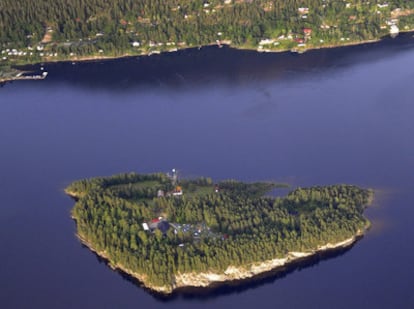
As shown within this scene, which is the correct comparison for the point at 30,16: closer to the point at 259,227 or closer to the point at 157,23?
the point at 157,23

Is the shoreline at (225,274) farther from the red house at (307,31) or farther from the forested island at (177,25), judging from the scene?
the red house at (307,31)

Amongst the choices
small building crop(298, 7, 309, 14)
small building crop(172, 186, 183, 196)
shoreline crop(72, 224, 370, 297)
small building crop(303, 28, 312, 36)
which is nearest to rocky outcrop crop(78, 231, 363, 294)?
shoreline crop(72, 224, 370, 297)

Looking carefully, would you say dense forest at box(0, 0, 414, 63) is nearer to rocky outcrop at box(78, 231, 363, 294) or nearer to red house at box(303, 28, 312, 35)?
A: red house at box(303, 28, 312, 35)

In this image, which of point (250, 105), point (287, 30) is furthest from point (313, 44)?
point (250, 105)

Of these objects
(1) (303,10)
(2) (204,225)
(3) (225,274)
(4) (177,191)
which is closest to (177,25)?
(1) (303,10)

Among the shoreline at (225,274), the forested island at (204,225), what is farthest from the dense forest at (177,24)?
the shoreline at (225,274)

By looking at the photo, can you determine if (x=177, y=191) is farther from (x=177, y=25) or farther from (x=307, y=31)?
(x=177, y=25)

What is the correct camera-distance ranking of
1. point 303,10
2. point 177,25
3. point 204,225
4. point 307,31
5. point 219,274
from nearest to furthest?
point 219,274
point 204,225
point 307,31
point 177,25
point 303,10
